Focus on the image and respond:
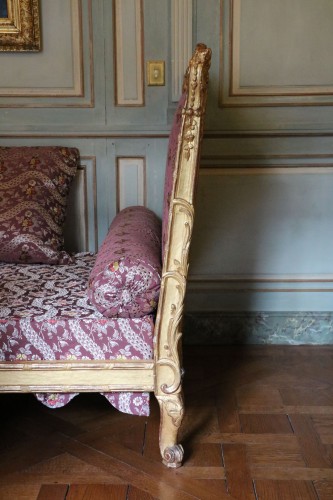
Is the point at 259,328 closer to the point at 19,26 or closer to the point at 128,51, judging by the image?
the point at 128,51

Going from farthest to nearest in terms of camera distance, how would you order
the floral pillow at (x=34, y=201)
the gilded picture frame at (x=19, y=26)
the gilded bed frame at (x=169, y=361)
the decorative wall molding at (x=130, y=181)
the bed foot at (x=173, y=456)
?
the decorative wall molding at (x=130, y=181) → the gilded picture frame at (x=19, y=26) → the floral pillow at (x=34, y=201) → the bed foot at (x=173, y=456) → the gilded bed frame at (x=169, y=361)

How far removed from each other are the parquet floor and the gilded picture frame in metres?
1.14

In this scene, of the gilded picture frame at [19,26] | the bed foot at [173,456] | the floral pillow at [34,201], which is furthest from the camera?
the gilded picture frame at [19,26]

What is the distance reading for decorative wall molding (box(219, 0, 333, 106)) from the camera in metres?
1.91

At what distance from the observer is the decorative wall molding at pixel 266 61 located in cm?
191

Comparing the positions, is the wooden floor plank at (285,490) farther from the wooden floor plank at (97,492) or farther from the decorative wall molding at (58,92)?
the decorative wall molding at (58,92)

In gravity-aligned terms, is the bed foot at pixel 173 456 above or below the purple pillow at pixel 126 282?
below

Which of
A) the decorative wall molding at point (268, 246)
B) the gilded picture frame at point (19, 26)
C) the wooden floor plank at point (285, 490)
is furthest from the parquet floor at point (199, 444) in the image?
the gilded picture frame at point (19, 26)

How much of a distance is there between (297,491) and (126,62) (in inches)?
55.9

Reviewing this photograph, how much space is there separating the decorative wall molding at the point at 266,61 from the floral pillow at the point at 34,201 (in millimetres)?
607

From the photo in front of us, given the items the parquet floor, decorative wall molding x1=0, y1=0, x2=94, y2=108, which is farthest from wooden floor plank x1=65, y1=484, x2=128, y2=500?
decorative wall molding x1=0, y1=0, x2=94, y2=108

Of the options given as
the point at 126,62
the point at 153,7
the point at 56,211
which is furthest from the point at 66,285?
the point at 153,7

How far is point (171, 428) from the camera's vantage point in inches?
51.2

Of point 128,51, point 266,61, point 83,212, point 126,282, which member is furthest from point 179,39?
point 126,282
